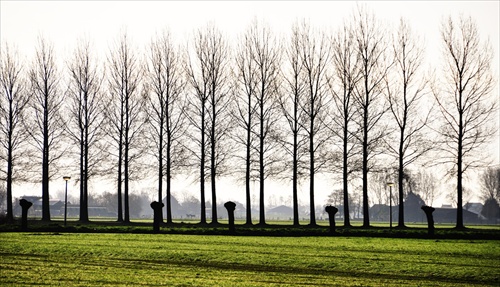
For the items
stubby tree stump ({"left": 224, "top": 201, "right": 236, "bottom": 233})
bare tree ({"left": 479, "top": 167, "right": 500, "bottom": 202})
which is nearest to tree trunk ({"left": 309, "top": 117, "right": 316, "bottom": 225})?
stubby tree stump ({"left": 224, "top": 201, "right": 236, "bottom": 233})

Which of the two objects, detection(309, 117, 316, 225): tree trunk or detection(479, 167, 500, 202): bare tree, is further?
detection(479, 167, 500, 202): bare tree

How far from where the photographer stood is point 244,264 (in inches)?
682

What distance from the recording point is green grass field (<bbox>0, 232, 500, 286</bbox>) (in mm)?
13711

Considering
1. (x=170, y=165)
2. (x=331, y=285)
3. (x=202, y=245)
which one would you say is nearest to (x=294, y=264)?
(x=331, y=285)

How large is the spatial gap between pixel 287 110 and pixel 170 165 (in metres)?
10.6

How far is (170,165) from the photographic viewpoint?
49031mm

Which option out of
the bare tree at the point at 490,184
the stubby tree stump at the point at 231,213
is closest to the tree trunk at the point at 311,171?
the stubby tree stump at the point at 231,213

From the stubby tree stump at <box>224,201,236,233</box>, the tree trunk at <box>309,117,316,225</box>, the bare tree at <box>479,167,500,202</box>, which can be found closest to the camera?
the stubby tree stump at <box>224,201,236,233</box>

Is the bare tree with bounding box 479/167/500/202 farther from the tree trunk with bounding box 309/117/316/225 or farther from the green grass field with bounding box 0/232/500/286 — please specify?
the green grass field with bounding box 0/232/500/286

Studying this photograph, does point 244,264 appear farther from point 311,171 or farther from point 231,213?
point 311,171

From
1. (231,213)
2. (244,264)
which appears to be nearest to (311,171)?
(231,213)

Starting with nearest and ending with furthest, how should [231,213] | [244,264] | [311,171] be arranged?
1. [244,264]
2. [231,213]
3. [311,171]

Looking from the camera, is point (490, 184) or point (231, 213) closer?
point (231, 213)

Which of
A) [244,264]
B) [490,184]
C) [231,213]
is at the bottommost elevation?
[244,264]
